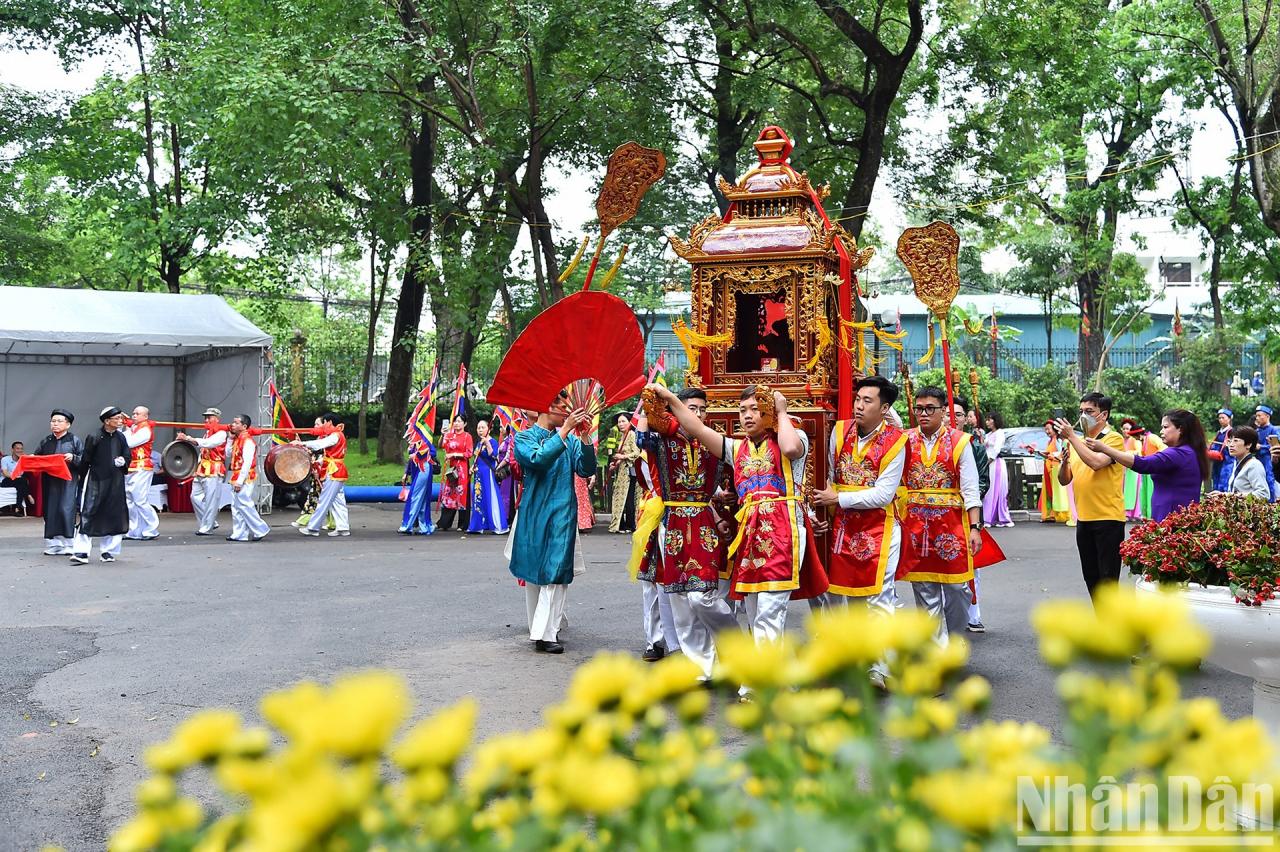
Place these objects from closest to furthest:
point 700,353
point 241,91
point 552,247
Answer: point 700,353 < point 241,91 < point 552,247

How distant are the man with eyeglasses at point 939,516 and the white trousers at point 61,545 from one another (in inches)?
403

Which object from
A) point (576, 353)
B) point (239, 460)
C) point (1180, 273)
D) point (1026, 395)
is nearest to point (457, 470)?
point (239, 460)

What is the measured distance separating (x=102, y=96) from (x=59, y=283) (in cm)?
→ 824

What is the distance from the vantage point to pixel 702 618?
274 inches

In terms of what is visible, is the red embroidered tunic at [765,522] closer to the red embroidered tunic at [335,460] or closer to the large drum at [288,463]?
the red embroidered tunic at [335,460]

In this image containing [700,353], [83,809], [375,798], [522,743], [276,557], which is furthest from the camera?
[276,557]

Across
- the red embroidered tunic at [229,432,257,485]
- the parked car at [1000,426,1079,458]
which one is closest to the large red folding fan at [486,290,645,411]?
the red embroidered tunic at [229,432,257,485]

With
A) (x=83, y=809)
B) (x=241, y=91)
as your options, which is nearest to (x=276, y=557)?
(x=241, y=91)

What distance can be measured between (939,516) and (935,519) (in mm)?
31

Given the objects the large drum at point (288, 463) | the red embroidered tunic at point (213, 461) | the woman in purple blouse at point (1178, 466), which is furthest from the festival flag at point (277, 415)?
the woman in purple blouse at point (1178, 466)

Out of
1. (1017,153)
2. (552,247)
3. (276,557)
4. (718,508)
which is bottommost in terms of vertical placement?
(276,557)

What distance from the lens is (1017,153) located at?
61.7 ft

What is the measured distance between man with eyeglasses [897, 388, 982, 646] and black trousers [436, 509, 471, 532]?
1059cm

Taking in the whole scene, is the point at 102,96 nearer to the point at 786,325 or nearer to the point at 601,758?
the point at 786,325
